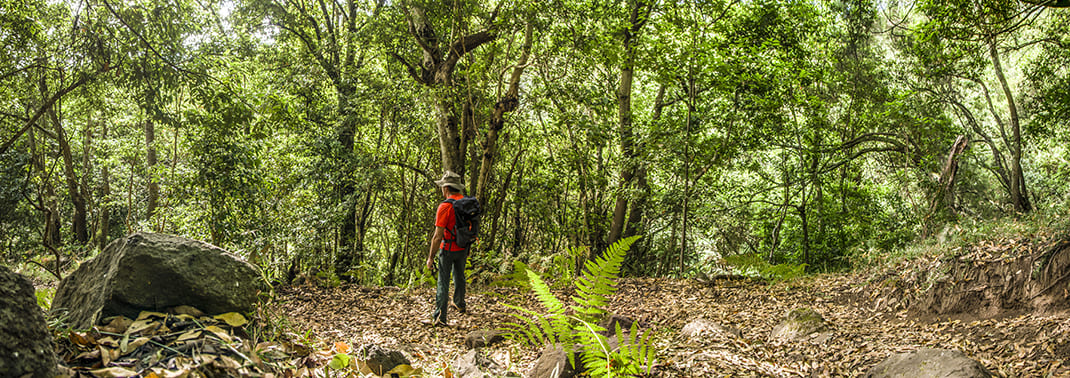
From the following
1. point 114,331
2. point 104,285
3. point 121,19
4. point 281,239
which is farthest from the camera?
point 281,239

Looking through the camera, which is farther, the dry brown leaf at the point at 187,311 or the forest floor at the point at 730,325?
the forest floor at the point at 730,325

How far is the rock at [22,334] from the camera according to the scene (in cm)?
139

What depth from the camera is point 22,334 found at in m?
1.46

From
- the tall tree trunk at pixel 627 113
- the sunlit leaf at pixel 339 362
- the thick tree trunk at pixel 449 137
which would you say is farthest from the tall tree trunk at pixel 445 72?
the sunlit leaf at pixel 339 362

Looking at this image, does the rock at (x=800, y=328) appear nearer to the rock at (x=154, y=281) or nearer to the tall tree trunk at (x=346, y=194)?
the rock at (x=154, y=281)

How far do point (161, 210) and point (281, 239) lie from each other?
1.69m

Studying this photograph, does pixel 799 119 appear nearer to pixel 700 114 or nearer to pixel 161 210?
pixel 700 114

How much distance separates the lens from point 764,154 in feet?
32.7

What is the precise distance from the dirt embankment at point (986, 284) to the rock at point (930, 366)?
173 centimetres

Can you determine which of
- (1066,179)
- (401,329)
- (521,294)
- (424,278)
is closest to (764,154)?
(1066,179)

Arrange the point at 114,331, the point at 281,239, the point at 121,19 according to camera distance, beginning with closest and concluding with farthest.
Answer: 1. the point at 114,331
2. the point at 121,19
3. the point at 281,239

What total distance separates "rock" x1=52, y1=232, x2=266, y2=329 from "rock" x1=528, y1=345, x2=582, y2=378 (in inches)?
62.6

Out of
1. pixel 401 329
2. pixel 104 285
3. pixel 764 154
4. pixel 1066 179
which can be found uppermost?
pixel 764 154

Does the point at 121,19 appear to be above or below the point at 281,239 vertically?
above
